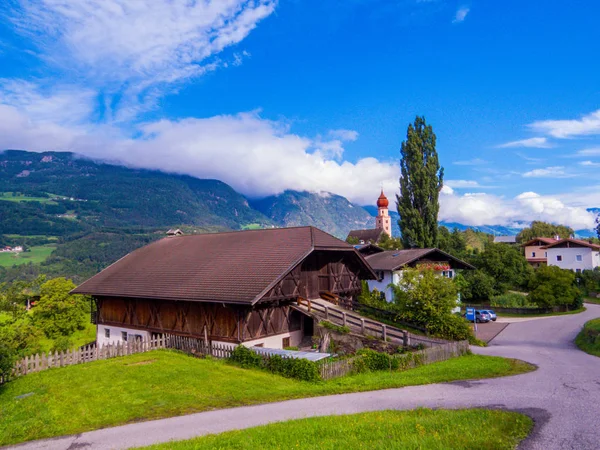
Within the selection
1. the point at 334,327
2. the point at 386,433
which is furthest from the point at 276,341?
the point at 386,433

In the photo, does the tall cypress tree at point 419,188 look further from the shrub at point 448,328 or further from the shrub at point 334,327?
the shrub at point 334,327

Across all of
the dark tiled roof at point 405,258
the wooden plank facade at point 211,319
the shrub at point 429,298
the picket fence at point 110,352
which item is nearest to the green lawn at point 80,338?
the wooden plank facade at point 211,319

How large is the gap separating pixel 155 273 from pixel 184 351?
8451 mm

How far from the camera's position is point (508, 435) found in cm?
939

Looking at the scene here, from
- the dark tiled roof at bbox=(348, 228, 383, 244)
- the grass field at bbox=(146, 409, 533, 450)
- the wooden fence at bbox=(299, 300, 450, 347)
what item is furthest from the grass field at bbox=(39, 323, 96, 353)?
the dark tiled roof at bbox=(348, 228, 383, 244)

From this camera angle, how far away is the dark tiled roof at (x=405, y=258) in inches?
1686

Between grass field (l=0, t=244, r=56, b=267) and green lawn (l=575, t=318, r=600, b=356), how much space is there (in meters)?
167

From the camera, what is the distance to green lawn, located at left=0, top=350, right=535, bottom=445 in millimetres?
12586

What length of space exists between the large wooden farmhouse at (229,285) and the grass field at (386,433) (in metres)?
11.3

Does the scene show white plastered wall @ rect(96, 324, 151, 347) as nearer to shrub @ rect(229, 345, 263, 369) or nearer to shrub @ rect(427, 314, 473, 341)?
shrub @ rect(229, 345, 263, 369)

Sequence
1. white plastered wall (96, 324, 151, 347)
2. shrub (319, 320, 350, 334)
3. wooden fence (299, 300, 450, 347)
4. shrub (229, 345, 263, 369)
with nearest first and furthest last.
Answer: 1. shrub (229, 345, 263, 369)
2. wooden fence (299, 300, 450, 347)
3. shrub (319, 320, 350, 334)
4. white plastered wall (96, 324, 151, 347)

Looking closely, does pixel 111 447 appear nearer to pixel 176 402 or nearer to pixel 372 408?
pixel 176 402

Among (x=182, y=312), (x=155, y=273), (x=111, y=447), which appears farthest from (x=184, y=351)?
(x=111, y=447)

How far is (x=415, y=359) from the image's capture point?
1955cm
